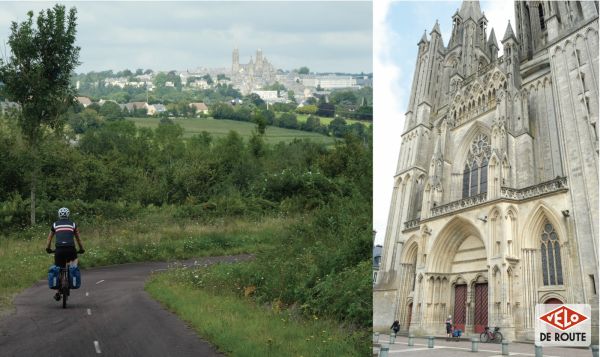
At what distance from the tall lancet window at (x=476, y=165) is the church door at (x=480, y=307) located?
4.72ft

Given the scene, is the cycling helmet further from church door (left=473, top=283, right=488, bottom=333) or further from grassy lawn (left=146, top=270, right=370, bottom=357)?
church door (left=473, top=283, right=488, bottom=333)

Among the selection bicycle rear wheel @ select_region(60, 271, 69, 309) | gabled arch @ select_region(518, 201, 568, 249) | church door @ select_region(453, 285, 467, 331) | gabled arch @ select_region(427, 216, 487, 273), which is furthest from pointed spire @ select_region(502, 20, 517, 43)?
bicycle rear wheel @ select_region(60, 271, 69, 309)

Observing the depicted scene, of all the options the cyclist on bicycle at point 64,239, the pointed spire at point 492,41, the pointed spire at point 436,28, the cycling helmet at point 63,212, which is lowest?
the cyclist on bicycle at point 64,239

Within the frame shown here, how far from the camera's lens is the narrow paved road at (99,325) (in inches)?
142

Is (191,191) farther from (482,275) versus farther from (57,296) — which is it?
(482,275)

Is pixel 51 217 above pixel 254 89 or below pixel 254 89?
below

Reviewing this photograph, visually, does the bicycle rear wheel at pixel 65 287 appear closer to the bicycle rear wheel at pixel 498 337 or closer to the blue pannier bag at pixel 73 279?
the blue pannier bag at pixel 73 279

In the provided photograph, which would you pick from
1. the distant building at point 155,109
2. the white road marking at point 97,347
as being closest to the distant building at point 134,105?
the distant building at point 155,109

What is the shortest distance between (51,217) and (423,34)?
4.42 metres

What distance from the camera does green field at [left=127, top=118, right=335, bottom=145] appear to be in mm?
5164

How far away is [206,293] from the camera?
5152 mm

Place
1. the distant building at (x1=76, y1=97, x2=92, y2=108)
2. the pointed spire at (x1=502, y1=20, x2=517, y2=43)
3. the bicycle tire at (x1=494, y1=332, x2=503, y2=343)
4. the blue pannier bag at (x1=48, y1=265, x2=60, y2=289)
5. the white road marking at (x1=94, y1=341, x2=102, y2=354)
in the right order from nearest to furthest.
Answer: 1. the white road marking at (x1=94, y1=341, x2=102, y2=354)
2. the blue pannier bag at (x1=48, y1=265, x2=60, y2=289)
3. the distant building at (x1=76, y1=97, x2=92, y2=108)
4. the bicycle tire at (x1=494, y1=332, x2=503, y2=343)
5. the pointed spire at (x1=502, y1=20, x2=517, y2=43)

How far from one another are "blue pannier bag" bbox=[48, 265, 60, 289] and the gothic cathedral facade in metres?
3.85

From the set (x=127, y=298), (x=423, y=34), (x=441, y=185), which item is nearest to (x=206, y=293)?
(x=127, y=298)
